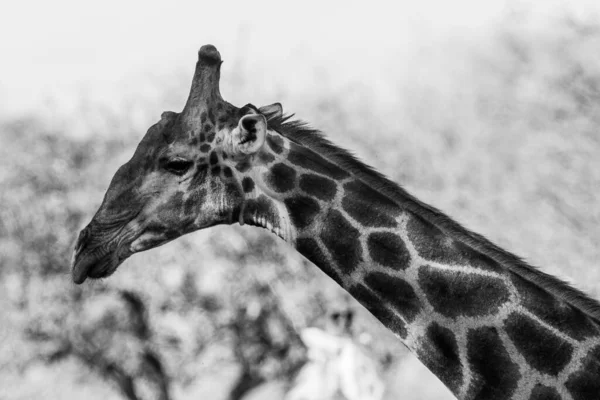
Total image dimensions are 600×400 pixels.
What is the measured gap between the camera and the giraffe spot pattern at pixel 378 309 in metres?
5.00

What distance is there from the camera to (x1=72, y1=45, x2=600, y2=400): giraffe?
4.68m

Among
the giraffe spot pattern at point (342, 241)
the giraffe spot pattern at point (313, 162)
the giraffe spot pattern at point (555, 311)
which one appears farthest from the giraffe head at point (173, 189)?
the giraffe spot pattern at point (555, 311)

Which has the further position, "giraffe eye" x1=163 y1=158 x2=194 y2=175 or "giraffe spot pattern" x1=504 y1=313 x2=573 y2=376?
"giraffe eye" x1=163 y1=158 x2=194 y2=175

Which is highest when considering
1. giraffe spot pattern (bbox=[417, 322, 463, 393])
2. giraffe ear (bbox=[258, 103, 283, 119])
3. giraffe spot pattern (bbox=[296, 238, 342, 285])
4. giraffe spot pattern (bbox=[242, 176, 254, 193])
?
giraffe ear (bbox=[258, 103, 283, 119])

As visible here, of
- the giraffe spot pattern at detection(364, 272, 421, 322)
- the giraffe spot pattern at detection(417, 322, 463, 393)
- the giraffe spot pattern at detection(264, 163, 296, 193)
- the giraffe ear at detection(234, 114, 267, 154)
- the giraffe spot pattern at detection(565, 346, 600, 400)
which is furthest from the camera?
the giraffe spot pattern at detection(264, 163, 296, 193)

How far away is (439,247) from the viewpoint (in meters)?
4.98

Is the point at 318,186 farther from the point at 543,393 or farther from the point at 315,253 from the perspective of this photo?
the point at 543,393

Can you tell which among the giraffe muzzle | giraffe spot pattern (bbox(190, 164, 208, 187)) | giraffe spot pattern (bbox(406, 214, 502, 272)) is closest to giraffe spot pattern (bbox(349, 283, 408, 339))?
giraffe spot pattern (bbox(406, 214, 502, 272))

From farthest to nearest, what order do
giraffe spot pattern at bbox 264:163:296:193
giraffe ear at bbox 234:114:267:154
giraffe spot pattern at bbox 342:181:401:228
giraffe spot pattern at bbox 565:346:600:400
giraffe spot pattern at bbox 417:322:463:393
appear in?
giraffe spot pattern at bbox 264:163:296:193
giraffe ear at bbox 234:114:267:154
giraffe spot pattern at bbox 342:181:401:228
giraffe spot pattern at bbox 417:322:463:393
giraffe spot pattern at bbox 565:346:600:400

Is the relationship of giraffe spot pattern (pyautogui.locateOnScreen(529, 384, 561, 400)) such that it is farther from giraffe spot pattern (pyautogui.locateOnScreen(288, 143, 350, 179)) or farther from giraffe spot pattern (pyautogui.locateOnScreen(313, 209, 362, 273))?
giraffe spot pattern (pyautogui.locateOnScreen(288, 143, 350, 179))

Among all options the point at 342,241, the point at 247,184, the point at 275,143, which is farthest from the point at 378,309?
the point at 275,143

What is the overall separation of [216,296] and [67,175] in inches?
237

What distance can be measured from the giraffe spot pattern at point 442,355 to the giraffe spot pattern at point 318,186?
102 cm

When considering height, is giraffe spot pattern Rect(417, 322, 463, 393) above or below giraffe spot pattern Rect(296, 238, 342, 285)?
below
